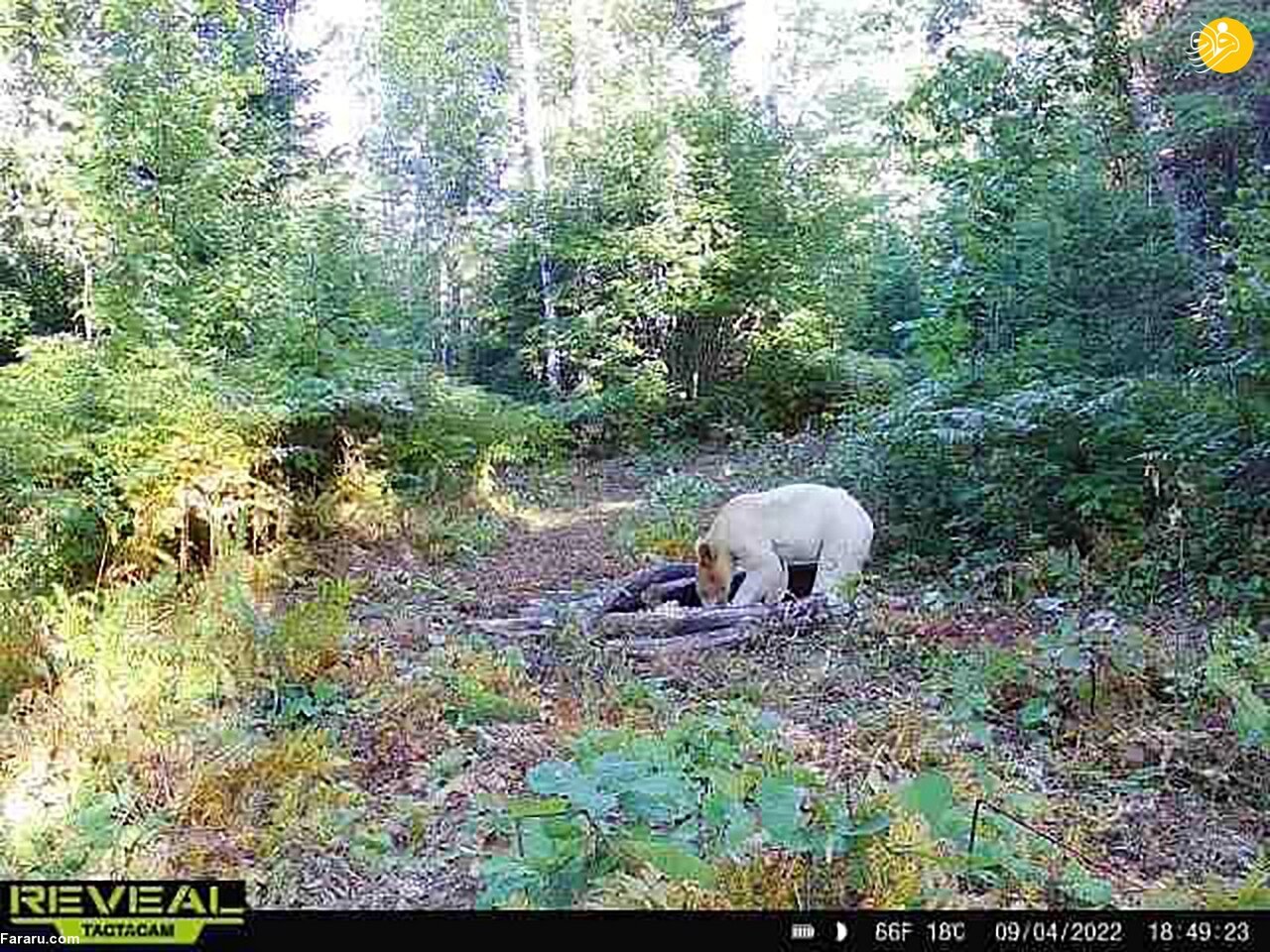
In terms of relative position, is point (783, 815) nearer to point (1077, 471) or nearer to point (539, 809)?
point (539, 809)

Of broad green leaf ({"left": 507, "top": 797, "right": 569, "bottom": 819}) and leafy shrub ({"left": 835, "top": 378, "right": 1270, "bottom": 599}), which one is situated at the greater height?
leafy shrub ({"left": 835, "top": 378, "right": 1270, "bottom": 599})

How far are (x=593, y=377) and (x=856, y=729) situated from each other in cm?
1131

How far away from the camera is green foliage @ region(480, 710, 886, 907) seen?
101 inches

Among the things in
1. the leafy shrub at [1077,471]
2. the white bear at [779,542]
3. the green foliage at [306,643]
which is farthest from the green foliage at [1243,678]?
the green foliage at [306,643]

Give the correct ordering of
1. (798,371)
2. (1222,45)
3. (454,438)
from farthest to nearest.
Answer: (798,371), (454,438), (1222,45)

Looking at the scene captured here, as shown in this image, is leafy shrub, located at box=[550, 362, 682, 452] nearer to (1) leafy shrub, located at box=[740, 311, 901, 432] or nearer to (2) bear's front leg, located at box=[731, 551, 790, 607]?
(1) leafy shrub, located at box=[740, 311, 901, 432]

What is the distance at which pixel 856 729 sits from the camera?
4.25 metres

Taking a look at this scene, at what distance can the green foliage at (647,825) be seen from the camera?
101 inches

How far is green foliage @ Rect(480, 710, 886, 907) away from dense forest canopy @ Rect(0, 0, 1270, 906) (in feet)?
0.11

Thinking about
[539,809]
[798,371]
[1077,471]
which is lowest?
[539,809]

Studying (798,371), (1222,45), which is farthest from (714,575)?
(798,371)

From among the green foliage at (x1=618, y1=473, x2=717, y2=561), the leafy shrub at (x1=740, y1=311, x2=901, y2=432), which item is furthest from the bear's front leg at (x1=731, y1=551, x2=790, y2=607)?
the leafy shrub at (x1=740, y1=311, x2=901, y2=432)

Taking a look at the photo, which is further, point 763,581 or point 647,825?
point 763,581

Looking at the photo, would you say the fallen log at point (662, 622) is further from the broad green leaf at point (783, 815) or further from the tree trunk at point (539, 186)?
the tree trunk at point (539, 186)
